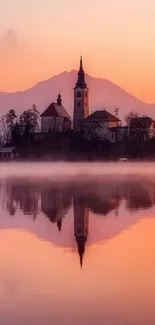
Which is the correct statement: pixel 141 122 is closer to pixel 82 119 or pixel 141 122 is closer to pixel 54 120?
pixel 82 119

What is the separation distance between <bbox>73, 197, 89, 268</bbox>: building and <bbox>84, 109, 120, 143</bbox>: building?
295 ft

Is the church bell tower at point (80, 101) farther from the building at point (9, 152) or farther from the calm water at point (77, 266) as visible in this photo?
the calm water at point (77, 266)

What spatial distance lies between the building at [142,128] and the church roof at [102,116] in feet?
25.3

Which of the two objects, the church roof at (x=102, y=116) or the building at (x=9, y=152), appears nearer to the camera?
the building at (x=9, y=152)

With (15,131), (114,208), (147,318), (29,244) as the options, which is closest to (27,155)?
(15,131)

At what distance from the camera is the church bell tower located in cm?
12644

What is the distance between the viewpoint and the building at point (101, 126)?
118m

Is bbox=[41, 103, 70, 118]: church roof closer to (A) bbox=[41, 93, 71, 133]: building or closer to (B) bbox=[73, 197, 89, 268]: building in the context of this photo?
(A) bbox=[41, 93, 71, 133]: building

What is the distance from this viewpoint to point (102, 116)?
124 meters

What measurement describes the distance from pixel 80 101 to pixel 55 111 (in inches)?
277

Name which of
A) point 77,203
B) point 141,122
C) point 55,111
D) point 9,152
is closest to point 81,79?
point 55,111

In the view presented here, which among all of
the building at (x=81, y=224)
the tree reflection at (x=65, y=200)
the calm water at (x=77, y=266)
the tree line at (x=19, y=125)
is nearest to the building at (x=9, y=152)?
the tree line at (x=19, y=125)

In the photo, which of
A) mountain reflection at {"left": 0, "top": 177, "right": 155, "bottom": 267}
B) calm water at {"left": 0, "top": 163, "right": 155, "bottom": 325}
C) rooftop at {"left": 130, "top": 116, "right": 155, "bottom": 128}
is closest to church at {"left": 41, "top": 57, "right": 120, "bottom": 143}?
rooftop at {"left": 130, "top": 116, "right": 155, "bottom": 128}

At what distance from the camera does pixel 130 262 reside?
513 inches
